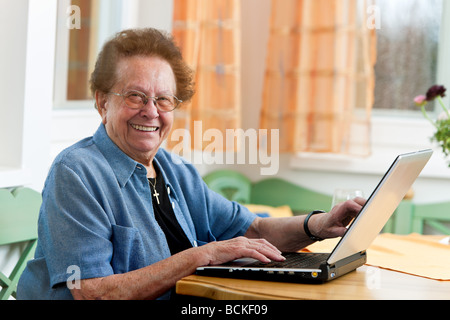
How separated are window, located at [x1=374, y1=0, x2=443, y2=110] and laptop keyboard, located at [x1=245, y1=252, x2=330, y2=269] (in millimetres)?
2117

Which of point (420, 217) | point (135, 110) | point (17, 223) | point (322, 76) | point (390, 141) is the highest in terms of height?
point (322, 76)

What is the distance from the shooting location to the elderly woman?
1322 millimetres

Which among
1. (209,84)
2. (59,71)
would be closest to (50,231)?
(59,71)

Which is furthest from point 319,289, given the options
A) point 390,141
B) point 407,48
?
point 407,48

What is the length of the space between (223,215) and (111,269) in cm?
54

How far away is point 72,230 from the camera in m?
1.32

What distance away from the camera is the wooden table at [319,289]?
3.85 feet

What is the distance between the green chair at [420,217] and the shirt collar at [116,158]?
1982mm

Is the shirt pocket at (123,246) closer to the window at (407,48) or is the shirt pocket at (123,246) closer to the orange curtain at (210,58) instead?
the orange curtain at (210,58)

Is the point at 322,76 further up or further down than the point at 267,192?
further up

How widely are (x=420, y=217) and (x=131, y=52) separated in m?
2.08

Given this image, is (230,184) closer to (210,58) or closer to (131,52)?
(210,58)

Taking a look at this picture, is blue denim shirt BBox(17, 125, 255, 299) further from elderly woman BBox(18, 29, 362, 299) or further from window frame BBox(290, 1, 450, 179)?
window frame BBox(290, 1, 450, 179)

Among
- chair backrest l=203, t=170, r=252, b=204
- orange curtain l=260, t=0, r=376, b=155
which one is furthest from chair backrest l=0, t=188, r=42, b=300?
orange curtain l=260, t=0, r=376, b=155
